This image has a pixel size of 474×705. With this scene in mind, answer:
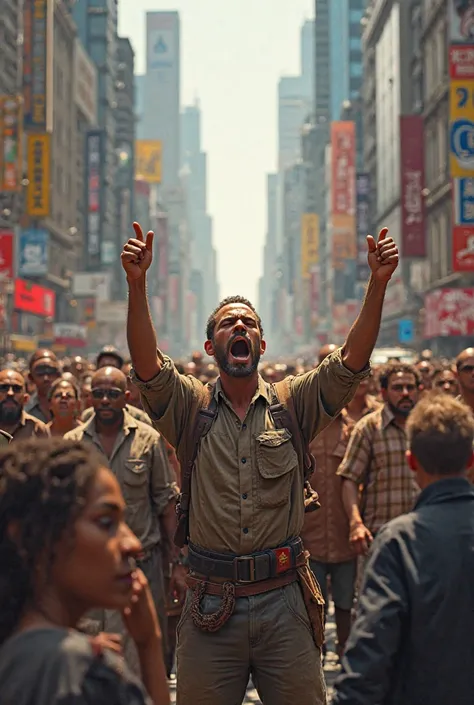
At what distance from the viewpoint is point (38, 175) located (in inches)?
2420

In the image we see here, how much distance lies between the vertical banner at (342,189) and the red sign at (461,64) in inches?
2651

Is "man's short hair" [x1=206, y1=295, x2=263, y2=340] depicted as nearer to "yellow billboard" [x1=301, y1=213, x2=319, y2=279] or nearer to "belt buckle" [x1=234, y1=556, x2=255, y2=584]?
"belt buckle" [x1=234, y1=556, x2=255, y2=584]

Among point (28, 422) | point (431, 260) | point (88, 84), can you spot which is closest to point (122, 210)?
point (88, 84)

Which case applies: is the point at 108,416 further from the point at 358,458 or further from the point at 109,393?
the point at 358,458

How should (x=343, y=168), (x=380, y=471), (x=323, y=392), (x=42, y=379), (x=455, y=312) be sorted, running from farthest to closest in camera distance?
(x=343, y=168) → (x=455, y=312) → (x=42, y=379) → (x=380, y=471) → (x=323, y=392)

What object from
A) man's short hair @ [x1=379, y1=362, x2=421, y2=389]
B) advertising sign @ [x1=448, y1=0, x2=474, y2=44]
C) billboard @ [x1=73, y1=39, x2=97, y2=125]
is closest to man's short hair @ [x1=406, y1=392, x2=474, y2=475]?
man's short hair @ [x1=379, y1=362, x2=421, y2=389]

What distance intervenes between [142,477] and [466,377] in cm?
274

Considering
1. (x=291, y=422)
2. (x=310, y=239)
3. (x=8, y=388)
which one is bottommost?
(x=291, y=422)

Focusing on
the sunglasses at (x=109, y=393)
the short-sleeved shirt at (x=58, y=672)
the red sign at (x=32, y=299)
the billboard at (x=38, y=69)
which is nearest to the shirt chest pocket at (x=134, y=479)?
the sunglasses at (x=109, y=393)

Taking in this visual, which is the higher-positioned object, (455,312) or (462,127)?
(462,127)

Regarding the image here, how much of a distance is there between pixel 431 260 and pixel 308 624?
183ft

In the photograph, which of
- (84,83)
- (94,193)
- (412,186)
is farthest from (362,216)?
(412,186)

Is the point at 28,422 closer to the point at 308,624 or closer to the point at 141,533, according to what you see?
the point at 141,533

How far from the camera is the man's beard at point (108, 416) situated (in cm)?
704
